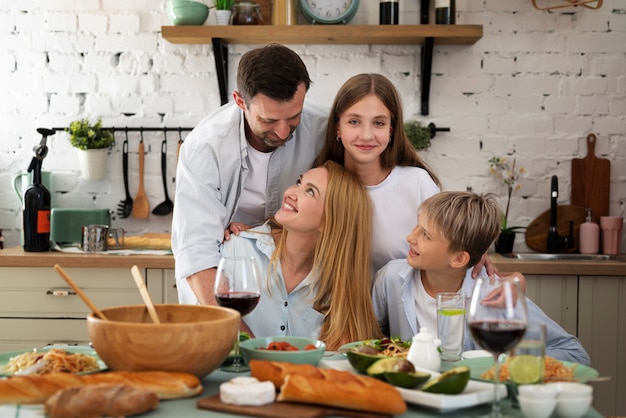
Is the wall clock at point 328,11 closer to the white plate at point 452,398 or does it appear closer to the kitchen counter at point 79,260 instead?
the kitchen counter at point 79,260

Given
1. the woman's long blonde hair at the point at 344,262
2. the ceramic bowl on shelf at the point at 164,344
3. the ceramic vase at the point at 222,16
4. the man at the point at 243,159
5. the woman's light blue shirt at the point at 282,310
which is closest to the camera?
the ceramic bowl on shelf at the point at 164,344

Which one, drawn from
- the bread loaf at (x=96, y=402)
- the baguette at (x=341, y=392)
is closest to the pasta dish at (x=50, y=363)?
the bread loaf at (x=96, y=402)

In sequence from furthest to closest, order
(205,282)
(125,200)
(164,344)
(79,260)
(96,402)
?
(125,200) < (79,260) < (205,282) < (164,344) < (96,402)

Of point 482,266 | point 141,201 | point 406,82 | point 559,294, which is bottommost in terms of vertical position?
point 559,294

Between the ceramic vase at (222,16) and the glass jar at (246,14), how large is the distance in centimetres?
4

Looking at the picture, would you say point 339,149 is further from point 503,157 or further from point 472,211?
point 503,157

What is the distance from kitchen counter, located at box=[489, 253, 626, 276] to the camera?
140 inches

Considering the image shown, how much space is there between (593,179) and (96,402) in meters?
3.27

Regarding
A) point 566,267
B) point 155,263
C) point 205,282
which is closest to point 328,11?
point 155,263

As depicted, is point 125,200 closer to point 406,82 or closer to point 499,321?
point 406,82

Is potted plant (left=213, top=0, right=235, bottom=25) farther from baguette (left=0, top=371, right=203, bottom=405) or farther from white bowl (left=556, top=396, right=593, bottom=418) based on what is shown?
white bowl (left=556, top=396, right=593, bottom=418)

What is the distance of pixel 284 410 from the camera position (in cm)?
139

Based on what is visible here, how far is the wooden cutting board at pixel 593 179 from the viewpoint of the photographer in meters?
4.11

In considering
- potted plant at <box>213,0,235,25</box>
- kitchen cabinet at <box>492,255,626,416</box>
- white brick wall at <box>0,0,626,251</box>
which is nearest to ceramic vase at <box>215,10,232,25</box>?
potted plant at <box>213,0,235,25</box>
